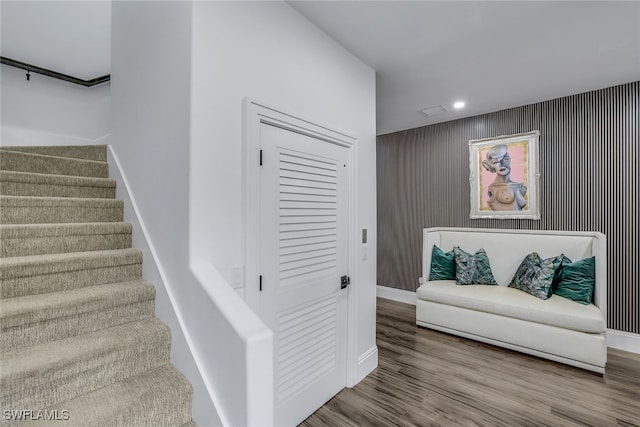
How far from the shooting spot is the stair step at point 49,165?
1987 millimetres

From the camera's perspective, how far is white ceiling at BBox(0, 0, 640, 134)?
1927 mm

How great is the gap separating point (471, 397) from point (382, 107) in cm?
303

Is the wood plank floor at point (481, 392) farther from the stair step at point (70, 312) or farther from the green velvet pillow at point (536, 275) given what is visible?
the stair step at point (70, 312)

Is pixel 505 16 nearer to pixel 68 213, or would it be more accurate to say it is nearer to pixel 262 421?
pixel 262 421

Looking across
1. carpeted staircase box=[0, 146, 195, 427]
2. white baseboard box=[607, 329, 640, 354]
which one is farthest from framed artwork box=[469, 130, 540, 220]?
carpeted staircase box=[0, 146, 195, 427]

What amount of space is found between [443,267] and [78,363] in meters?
3.60

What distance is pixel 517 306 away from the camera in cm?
293

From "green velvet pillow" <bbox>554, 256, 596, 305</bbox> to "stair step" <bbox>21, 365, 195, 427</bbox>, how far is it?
3381 millimetres

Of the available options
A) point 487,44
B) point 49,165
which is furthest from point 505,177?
point 49,165

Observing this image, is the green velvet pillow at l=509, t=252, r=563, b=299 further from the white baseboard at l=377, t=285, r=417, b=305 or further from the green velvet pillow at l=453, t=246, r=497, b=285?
the white baseboard at l=377, t=285, r=417, b=305

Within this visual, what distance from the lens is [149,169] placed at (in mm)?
1750

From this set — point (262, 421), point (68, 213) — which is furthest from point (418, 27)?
point (68, 213)

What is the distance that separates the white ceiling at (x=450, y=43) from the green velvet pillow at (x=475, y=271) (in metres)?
1.82

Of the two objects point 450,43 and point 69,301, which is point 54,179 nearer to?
point 69,301
